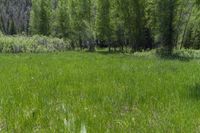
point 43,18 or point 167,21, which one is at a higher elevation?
point 43,18

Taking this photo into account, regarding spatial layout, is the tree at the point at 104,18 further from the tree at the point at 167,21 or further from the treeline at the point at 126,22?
the tree at the point at 167,21

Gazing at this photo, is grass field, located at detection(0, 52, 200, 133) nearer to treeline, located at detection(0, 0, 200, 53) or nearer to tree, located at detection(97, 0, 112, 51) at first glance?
treeline, located at detection(0, 0, 200, 53)

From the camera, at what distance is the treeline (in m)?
58.6

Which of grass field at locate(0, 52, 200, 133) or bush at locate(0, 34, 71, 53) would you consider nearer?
grass field at locate(0, 52, 200, 133)

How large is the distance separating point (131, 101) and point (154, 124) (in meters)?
2.50

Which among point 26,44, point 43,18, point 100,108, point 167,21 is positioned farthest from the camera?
point 43,18

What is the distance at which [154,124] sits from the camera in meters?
6.48

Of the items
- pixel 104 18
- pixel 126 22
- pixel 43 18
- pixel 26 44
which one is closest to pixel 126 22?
pixel 126 22

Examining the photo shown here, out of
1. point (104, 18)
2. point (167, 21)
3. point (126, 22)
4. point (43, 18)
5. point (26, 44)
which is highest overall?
point (43, 18)

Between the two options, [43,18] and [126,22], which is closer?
[126,22]

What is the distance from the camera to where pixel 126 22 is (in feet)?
227

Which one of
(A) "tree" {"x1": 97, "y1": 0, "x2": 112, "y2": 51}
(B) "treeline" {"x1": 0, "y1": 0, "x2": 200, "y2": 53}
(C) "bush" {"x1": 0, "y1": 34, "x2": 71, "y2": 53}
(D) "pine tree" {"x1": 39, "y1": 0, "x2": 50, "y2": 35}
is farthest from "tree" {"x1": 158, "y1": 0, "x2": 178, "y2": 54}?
(D) "pine tree" {"x1": 39, "y1": 0, "x2": 50, "y2": 35}

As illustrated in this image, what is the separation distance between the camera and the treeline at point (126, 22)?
58.6 metres

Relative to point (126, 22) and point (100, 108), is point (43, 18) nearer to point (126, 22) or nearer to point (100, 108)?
point (126, 22)
